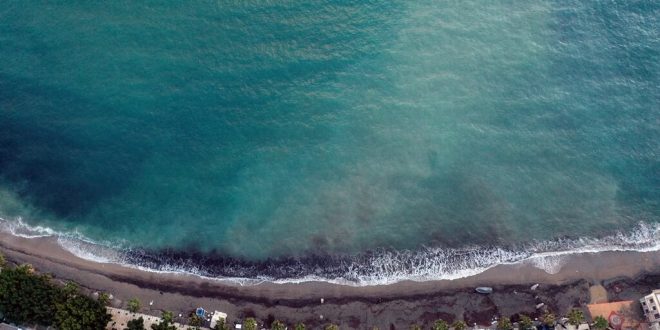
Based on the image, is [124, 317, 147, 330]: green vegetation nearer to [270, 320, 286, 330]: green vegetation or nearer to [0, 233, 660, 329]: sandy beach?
[0, 233, 660, 329]: sandy beach

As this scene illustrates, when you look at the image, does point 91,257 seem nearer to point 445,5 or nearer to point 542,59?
point 445,5

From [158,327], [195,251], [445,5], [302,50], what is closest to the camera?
[158,327]

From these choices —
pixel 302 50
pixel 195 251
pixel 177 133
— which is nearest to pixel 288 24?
pixel 302 50

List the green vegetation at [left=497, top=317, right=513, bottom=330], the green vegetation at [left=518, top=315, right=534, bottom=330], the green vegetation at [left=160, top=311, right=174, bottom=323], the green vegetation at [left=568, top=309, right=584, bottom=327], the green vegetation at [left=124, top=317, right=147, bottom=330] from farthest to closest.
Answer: the green vegetation at [left=518, top=315, right=534, bottom=330] < the green vegetation at [left=497, top=317, right=513, bottom=330] < the green vegetation at [left=568, top=309, right=584, bottom=327] < the green vegetation at [left=160, top=311, right=174, bottom=323] < the green vegetation at [left=124, top=317, right=147, bottom=330]

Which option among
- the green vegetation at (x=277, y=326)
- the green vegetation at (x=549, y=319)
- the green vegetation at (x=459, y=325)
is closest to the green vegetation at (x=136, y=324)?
the green vegetation at (x=277, y=326)

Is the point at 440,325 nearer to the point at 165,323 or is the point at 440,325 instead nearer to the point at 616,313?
the point at 616,313

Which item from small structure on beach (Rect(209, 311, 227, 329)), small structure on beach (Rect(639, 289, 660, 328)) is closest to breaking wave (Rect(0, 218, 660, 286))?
small structure on beach (Rect(209, 311, 227, 329))

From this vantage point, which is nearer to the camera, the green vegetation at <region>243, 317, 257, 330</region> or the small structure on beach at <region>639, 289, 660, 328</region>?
the green vegetation at <region>243, 317, 257, 330</region>
